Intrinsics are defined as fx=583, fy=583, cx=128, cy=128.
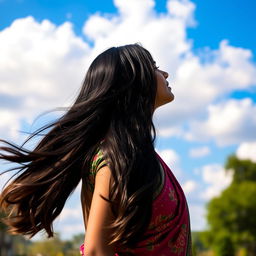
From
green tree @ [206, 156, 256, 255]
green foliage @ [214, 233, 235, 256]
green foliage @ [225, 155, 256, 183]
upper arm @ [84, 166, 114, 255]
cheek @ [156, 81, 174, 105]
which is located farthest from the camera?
green foliage @ [225, 155, 256, 183]

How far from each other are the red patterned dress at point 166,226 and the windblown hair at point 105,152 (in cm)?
7

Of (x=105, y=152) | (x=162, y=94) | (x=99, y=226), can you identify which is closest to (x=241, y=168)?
(x=162, y=94)

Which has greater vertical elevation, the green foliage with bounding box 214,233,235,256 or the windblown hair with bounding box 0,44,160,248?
the green foliage with bounding box 214,233,235,256

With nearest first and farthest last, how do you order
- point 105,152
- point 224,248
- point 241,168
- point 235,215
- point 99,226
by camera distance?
point 99,226, point 105,152, point 224,248, point 235,215, point 241,168

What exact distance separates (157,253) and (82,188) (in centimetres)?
54

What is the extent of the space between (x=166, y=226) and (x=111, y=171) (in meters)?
0.44

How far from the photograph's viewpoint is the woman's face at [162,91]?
3.31m

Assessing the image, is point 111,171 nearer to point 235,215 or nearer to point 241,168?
point 235,215

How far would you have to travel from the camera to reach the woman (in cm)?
280

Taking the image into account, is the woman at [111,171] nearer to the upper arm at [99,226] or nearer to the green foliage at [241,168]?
the upper arm at [99,226]

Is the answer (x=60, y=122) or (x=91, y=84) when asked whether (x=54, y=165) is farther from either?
(x=91, y=84)

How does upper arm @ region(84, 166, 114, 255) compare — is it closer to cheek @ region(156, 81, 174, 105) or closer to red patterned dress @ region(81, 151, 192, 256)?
red patterned dress @ region(81, 151, 192, 256)

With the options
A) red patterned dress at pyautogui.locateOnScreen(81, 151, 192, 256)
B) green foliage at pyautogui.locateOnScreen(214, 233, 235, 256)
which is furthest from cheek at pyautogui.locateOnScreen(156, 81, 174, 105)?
green foliage at pyautogui.locateOnScreen(214, 233, 235, 256)

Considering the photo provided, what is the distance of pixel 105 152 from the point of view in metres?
2.92
